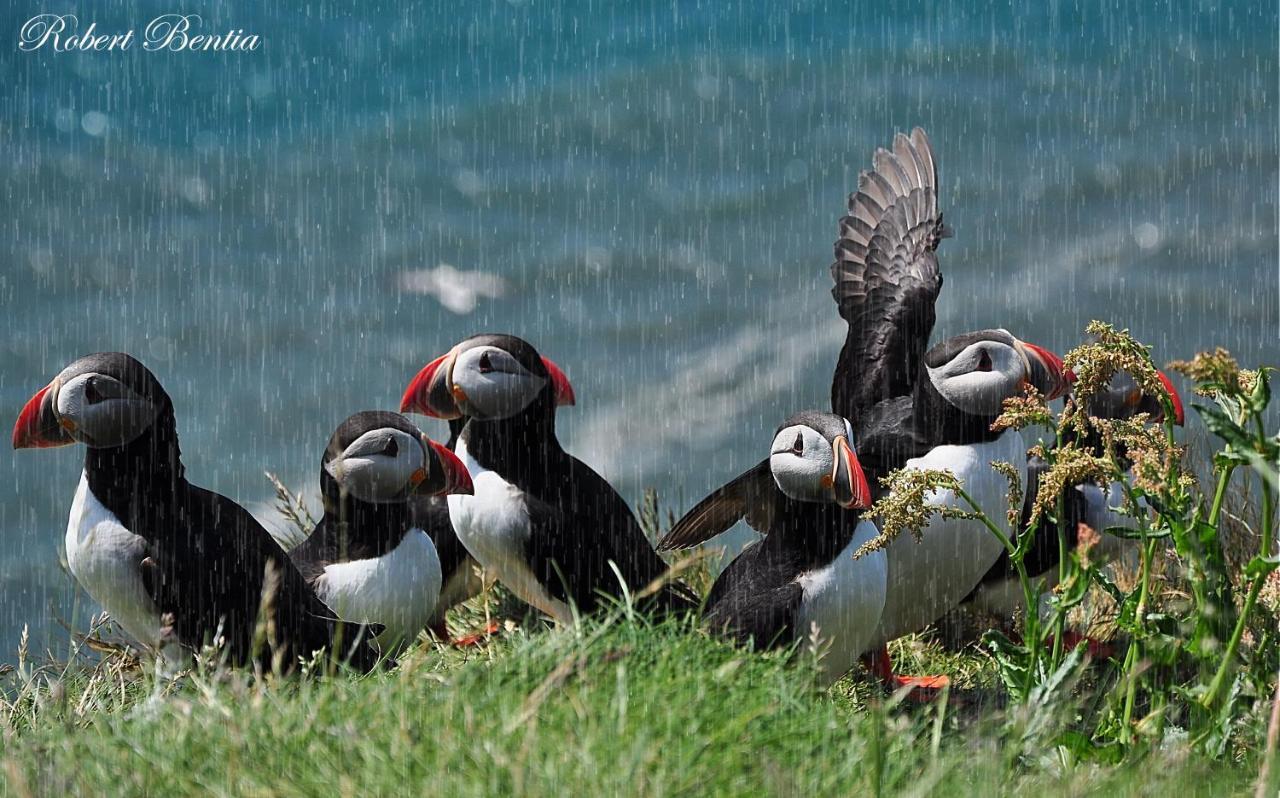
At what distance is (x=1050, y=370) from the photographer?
4.95 m

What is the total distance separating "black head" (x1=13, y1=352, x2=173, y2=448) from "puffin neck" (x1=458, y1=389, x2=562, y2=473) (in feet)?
3.93

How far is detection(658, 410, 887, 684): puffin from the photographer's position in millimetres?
4090

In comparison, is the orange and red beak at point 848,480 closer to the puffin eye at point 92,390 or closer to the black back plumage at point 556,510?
the black back plumage at point 556,510

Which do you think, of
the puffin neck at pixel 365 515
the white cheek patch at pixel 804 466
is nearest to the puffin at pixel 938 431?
the white cheek patch at pixel 804 466

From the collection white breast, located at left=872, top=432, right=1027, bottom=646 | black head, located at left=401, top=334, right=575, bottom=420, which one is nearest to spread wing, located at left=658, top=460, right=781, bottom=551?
white breast, located at left=872, top=432, right=1027, bottom=646

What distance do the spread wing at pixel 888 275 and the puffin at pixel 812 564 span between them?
154 centimetres

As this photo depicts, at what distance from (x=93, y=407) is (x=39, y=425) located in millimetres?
203

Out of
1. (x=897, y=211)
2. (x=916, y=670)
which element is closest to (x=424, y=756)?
(x=916, y=670)

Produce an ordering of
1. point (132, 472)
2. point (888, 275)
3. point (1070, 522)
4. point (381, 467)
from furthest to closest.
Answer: point (888, 275)
point (1070, 522)
point (381, 467)
point (132, 472)

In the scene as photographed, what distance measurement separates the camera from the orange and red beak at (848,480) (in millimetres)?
4027

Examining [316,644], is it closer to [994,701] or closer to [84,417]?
[84,417]

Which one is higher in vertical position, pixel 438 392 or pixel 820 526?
pixel 438 392

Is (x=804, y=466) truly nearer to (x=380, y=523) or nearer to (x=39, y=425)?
(x=380, y=523)

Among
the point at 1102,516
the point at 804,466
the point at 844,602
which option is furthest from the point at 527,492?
the point at 1102,516
